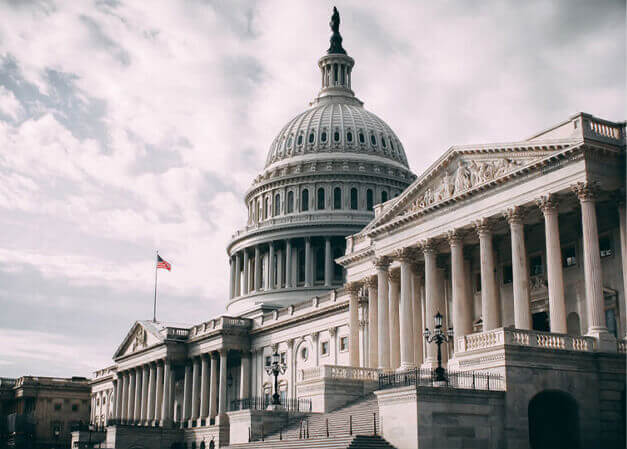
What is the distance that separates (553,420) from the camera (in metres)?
44.7

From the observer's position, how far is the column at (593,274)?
44938 millimetres

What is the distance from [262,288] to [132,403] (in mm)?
23750

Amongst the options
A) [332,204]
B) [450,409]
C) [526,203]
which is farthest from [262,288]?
[450,409]

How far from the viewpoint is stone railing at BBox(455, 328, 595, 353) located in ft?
141

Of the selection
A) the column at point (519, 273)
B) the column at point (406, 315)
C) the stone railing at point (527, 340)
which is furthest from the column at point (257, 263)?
the stone railing at point (527, 340)

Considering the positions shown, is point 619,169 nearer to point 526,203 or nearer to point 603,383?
point 526,203

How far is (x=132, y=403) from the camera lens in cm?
11750

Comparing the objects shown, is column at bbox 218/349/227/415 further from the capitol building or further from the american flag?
the american flag

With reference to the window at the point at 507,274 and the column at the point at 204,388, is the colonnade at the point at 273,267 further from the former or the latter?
the window at the point at 507,274

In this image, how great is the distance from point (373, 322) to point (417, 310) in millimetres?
4860

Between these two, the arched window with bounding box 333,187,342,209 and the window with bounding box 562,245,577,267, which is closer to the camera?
the window with bounding box 562,245,577,267

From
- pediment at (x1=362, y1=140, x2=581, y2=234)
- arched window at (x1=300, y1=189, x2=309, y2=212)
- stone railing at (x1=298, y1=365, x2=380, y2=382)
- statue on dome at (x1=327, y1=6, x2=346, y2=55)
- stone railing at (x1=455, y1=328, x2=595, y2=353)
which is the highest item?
statue on dome at (x1=327, y1=6, x2=346, y2=55)

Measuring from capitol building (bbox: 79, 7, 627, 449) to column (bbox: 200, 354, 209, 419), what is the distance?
0.96ft

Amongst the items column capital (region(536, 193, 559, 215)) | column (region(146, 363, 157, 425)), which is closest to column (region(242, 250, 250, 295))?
column (region(146, 363, 157, 425))
